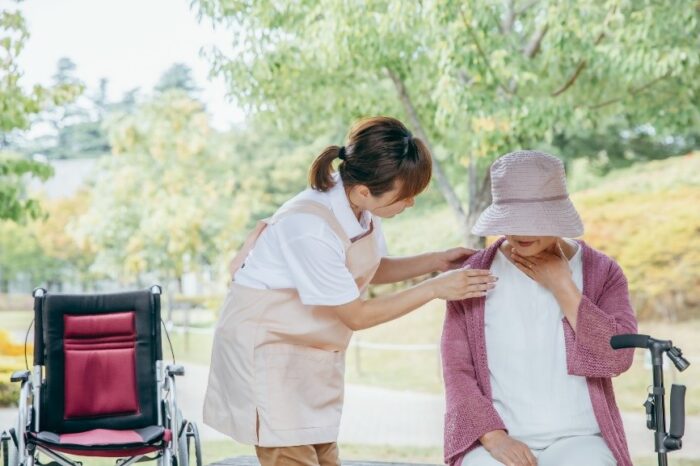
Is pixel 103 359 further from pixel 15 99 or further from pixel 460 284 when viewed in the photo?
pixel 15 99

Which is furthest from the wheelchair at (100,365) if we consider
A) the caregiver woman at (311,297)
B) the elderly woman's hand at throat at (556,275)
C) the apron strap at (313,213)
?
the elderly woman's hand at throat at (556,275)

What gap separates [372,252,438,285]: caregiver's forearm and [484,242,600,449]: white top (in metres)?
0.19

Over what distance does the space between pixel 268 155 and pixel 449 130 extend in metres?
2.18

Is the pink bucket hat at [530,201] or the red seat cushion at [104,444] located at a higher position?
the pink bucket hat at [530,201]

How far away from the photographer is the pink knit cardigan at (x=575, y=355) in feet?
6.38

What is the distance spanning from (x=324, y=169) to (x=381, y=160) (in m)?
0.12

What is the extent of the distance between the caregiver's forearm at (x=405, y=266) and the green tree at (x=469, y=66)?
2.29m

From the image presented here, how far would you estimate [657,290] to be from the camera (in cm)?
696

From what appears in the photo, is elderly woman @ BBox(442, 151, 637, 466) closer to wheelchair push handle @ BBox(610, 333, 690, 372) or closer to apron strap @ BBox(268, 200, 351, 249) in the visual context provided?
wheelchair push handle @ BBox(610, 333, 690, 372)

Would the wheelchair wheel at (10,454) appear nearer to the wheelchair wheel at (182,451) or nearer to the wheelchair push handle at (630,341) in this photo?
the wheelchair wheel at (182,451)

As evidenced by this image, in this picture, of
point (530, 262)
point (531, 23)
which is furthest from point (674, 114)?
point (530, 262)

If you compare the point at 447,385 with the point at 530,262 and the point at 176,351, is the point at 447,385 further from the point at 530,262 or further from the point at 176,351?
the point at 176,351

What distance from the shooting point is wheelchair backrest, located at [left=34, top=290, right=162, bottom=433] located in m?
3.31

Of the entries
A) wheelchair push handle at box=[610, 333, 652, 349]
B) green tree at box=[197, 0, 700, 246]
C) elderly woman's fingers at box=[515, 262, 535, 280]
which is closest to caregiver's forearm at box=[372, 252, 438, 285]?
elderly woman's fingers at box=[515, 262, 535, 280]
